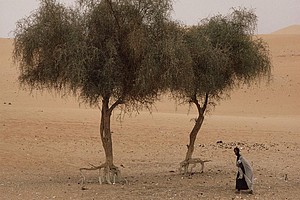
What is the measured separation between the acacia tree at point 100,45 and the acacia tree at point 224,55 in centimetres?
152

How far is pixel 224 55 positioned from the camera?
55.0ft

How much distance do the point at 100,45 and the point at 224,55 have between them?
393 centimetres

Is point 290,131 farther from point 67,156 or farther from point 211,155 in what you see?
point 67,156

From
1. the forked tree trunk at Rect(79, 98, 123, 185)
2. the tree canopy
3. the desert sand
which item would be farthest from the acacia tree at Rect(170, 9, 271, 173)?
the desert sand

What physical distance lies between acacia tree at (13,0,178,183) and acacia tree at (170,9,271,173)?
152 centimetres

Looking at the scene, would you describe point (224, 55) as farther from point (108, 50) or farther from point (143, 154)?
point (143, 154)

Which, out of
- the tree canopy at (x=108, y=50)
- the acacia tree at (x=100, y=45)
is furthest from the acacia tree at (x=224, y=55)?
the acacia tree at (x=100, y=45)

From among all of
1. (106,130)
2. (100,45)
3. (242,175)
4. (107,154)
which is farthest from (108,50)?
(242,175)

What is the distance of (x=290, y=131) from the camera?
3438 cm

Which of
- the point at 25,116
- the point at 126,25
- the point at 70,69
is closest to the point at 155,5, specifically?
the point at 126,25

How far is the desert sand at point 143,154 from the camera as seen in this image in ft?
49.6

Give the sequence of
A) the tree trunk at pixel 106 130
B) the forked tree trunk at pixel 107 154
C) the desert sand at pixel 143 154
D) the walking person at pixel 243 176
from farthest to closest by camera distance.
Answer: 1. the tree trunk at pixel 106 130
2. the forked tree trunk at pixel 107 154
3. the desert sand at pixel 143 154
4. the walking person at pixel 243 176

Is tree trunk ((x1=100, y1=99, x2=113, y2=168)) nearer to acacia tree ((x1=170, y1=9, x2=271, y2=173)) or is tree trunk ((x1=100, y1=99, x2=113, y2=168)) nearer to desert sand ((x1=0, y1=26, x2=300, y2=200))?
desert sand ((x1=0, y1=26, x2=300, y2=200))

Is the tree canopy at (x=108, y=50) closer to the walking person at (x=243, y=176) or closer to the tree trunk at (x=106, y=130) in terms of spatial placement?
the tree trunk at (x=106, y=130)
